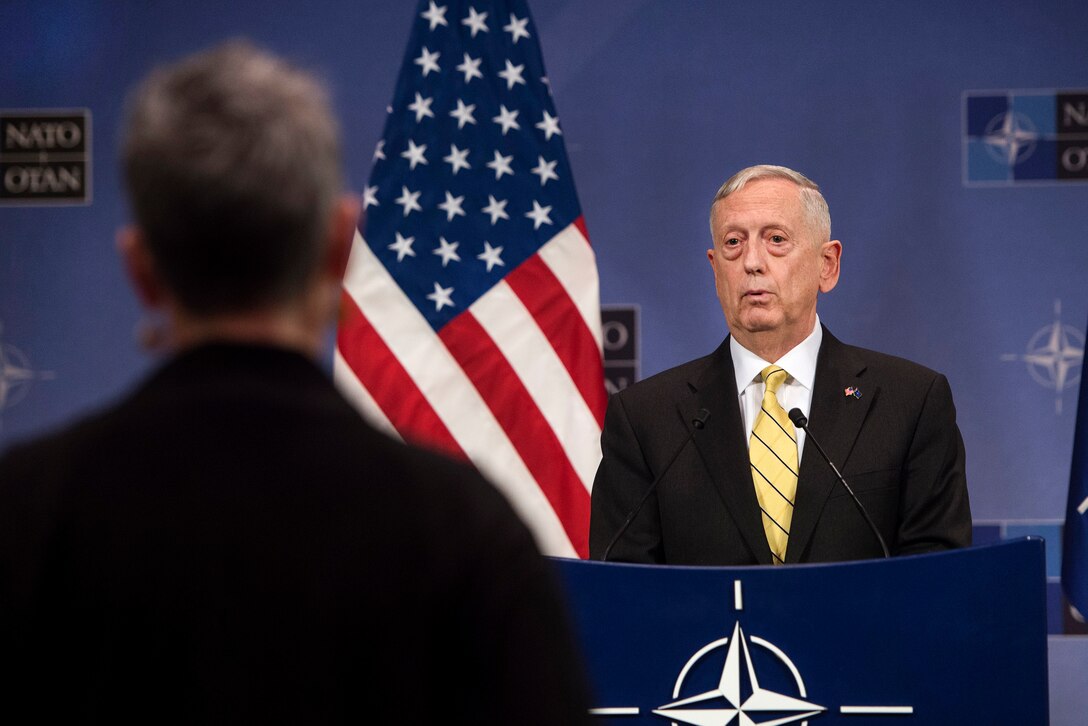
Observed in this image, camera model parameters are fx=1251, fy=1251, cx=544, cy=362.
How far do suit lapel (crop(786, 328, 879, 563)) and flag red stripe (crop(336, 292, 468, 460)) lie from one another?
3.59 feet

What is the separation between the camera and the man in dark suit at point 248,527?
72 centimetres

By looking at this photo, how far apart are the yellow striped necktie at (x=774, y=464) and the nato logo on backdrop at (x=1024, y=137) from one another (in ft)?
5.06

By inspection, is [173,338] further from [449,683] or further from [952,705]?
[952,705]

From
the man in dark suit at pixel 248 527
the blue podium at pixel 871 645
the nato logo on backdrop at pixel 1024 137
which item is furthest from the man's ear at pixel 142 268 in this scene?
the nato logo on backdrop at pixel 1024 137

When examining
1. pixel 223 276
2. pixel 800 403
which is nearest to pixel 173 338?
pixel 223 276

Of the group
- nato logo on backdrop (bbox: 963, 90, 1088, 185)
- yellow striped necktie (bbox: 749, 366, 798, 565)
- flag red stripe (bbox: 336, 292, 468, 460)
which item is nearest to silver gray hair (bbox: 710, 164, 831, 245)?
yellow striped necktie (bbox: 749, 366, 798, 565)

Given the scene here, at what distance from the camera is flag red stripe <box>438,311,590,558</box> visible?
321 cm

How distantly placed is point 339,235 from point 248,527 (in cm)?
20

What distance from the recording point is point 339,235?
2.65 feet

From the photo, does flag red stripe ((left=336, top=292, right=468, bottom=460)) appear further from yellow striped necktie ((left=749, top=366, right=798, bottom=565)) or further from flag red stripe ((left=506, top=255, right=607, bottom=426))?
A: yellow striped necktie ((left=749, top=366, right=798, bottom=565))

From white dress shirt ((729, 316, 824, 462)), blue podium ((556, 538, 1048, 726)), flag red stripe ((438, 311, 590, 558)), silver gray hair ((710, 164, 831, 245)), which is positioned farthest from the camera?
flag red stripe ((438, 311, 590, 558))

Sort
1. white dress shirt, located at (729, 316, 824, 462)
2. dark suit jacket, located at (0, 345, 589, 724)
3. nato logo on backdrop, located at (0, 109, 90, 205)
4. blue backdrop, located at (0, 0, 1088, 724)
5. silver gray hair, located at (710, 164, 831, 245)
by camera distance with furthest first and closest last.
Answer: nato logo on backdrop, located at (0, 109, 90, 205) → blue backdrop, located at (0, 0, 1088, 724) → silver gray hair, located at (710, 164, 831, 245) → white dress shirt, located at (729, 316, 824, 462) → dark suit jacket, located at (0, 345, 589, 724)

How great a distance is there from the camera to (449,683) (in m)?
0.74

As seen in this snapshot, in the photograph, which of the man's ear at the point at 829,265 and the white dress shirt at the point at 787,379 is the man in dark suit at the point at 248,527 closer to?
the white dress shirt at the point at 787,379
